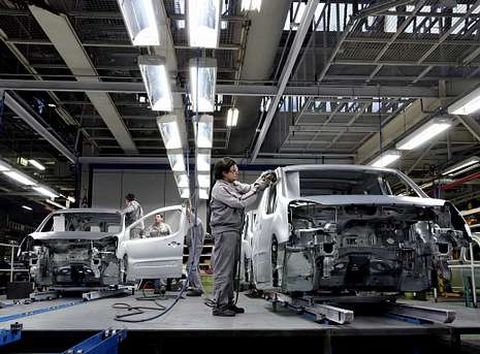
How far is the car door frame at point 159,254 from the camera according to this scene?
889 cm

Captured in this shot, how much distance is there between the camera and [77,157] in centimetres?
1530

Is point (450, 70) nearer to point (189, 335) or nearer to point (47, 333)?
point (189, 335)

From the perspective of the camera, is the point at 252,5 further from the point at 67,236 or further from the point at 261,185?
the point at 67,236

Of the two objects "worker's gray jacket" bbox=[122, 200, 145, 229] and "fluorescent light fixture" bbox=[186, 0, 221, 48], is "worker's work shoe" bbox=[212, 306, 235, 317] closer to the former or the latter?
"fluorescent light fixture" bbox=[186, 0, 221, 48]

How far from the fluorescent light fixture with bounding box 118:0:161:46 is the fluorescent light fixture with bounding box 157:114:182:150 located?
126 inches

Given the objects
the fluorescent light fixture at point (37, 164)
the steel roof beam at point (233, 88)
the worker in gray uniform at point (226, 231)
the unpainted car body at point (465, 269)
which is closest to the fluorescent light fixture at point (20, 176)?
the fluorescent light fixture at point (37, 164)

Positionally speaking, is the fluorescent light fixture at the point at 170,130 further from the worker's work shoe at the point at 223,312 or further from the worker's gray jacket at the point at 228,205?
the worker's work shoe at the point at 223,312

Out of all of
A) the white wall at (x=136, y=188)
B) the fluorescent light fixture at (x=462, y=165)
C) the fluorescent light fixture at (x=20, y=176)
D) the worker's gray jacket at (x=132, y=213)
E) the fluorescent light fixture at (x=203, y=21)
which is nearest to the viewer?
the fluorescent light fixture at (x=203, y=21)

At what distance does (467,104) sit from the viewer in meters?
7.83

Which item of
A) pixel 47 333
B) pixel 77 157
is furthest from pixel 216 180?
pixel 77 157

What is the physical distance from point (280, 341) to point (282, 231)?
1.02 metres

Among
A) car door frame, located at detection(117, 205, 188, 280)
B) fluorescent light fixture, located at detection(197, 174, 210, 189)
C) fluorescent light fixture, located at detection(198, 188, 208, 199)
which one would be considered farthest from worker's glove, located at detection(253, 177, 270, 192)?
fluorescent light fixture, located at detection(198, 188, 208, 199)

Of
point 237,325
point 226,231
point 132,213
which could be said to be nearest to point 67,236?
point 132,213

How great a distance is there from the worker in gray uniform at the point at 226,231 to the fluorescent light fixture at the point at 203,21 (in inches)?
58.6
